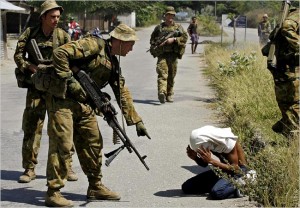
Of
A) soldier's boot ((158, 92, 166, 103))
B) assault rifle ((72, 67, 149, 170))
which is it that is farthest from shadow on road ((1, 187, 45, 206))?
soldier's boot ((158, 92, 166, 103))

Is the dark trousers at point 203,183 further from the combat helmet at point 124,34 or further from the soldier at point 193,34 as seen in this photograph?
the soldier at point 193,34

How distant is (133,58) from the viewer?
27109 millimetres

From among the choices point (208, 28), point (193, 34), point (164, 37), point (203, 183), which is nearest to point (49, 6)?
point (203, 183)

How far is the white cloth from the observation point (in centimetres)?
656

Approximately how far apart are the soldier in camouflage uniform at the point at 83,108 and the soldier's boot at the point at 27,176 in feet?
3.33

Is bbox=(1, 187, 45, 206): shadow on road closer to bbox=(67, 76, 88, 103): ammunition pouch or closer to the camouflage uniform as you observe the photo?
the camouflage uniform

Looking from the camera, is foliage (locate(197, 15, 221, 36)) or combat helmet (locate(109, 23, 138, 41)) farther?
foliage (locate(197, 15, 221, 36))

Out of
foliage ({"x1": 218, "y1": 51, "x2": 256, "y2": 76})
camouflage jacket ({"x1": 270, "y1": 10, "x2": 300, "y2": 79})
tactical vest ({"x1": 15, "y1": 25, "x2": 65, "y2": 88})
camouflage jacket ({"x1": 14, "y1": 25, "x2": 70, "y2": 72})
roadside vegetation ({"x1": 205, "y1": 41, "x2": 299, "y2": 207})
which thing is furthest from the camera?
foliage ({"x1": 218, "y1": 51, "x2": 256, "y2": 76})

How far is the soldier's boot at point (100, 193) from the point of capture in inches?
261

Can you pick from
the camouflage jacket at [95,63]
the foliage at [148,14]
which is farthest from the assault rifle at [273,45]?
the foliage at [148,14]

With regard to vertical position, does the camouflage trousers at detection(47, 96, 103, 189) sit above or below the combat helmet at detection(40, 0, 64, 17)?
below

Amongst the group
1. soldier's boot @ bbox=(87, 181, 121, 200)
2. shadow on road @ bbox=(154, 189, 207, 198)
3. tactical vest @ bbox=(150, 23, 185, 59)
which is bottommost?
shadow on road @ bbox=(154, 189, 207, 198)

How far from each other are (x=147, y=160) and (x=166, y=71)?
5.23 m

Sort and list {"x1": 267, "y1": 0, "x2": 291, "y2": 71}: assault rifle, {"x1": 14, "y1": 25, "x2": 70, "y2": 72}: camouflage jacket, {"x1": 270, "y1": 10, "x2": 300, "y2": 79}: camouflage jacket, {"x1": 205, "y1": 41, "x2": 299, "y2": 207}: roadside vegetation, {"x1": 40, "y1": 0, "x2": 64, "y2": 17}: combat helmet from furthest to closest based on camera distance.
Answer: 1. {"x1": 267, "y1": 0, "x2": 291, "y2": 71}: assault rifle
2. {"x1": 270, "y1": 10, "x2": 300, "y2": 79}: camouflage jacket
3. {"x1": 14, "y1": 25, "x2": 70, "y2": 72}: camouflage jacket
4. {"x1": 40, "y1": 0, "x2": 64, "y2": 17}: combat helmet
5. {"x1": 205, "y1": 41, "x2": 299, "y2": 207}: roadside vegetation
